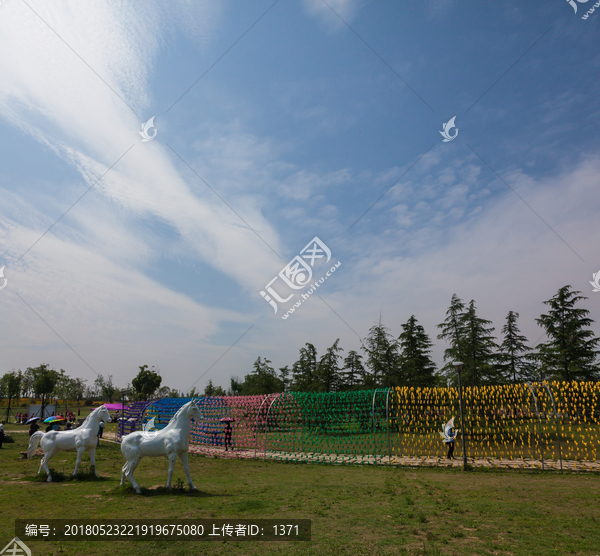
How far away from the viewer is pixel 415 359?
30391 mm

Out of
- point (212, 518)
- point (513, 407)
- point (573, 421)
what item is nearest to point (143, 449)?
point (212, 518)

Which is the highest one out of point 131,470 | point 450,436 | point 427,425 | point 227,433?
point 427,425

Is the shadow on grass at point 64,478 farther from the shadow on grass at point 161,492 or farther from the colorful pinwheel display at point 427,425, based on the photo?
the colorful pinwheel display at point 427,425

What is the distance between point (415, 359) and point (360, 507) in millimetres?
24133

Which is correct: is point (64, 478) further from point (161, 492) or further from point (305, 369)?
point (305, 369)

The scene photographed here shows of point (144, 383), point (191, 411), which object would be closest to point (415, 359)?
point (191, 411)

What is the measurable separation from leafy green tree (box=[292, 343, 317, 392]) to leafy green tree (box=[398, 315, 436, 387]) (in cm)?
962

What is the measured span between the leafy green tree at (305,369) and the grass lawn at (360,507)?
25.1 metres

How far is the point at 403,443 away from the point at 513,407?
13.5 feet

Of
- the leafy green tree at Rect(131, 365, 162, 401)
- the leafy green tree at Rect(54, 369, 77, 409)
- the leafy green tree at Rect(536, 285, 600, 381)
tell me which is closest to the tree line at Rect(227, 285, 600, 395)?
the leafy green tree at Rect(536, 285, 600, 381)

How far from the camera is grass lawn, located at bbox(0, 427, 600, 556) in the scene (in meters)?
5.52

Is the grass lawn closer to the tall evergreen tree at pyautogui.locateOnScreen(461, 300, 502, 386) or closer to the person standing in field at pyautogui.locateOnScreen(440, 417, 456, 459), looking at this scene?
the person standing in field at pyautogui.locateOnScreen(440, 417, 456, 459)

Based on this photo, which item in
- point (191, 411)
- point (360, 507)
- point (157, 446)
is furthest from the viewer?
point (191, 411)

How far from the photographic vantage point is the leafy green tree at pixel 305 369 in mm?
37469
